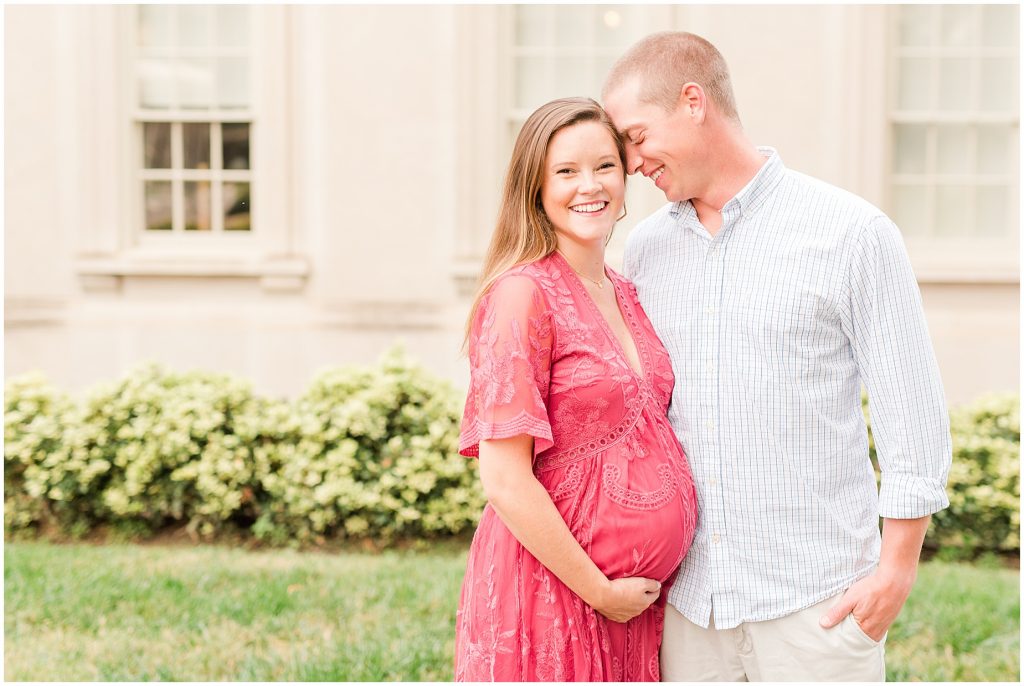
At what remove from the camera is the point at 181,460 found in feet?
20.0

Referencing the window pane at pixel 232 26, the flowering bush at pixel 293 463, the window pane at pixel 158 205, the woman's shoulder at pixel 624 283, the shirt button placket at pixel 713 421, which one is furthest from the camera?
the window pane at pixel 158 205

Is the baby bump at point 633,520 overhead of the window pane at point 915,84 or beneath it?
beneath

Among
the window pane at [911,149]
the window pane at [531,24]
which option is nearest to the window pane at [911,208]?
the window pane at [911,149]

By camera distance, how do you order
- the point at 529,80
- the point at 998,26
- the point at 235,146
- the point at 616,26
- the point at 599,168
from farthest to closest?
the point at 235,146, the point at 529,80, the point at 616,26, the point at 998,26, the point at 599,168

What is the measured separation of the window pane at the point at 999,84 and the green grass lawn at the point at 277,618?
13.1 ft

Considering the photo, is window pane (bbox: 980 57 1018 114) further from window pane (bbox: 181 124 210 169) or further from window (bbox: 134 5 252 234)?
window pane (bbox: 181 124 210 169)

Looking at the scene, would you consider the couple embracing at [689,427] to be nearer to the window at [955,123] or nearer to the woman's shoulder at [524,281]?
the woman's shoulder at [524,281]

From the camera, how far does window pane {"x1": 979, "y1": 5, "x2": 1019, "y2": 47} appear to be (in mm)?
7621

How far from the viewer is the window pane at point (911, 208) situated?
793 centimetres

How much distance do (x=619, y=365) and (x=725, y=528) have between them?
0.52 m

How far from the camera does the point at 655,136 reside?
8.30 ft

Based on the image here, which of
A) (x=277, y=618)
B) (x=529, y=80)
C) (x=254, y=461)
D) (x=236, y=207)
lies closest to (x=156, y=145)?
(x=236, y=207)

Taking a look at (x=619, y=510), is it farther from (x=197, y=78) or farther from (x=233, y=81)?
(x=197, y=78)

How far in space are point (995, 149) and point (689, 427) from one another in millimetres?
6650
